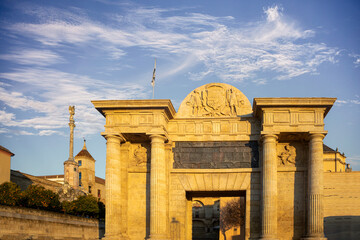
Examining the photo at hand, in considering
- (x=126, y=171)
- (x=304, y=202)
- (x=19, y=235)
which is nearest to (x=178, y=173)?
(x=126, y=171)

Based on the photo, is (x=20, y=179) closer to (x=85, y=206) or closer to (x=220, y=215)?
(x=85, y=206)

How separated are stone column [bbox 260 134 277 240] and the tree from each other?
114ft

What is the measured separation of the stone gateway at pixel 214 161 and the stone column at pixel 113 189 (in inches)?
2.2

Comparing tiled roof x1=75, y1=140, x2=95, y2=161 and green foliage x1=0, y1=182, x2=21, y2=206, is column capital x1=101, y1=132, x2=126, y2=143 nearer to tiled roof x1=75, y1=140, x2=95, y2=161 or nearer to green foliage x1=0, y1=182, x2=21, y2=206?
green foliage x1=0, y1=182, x2=21, y2=206

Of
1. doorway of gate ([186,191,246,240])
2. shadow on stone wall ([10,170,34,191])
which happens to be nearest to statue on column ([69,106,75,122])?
shadow on stone wall ([10,170,34,191])

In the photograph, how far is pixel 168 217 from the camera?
26.1m

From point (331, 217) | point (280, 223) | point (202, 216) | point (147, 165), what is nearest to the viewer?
point (280, 223)

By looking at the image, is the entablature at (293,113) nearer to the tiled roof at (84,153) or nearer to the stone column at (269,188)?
the stone column at (269,188)

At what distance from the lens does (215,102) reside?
88.6 ft

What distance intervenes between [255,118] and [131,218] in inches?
373

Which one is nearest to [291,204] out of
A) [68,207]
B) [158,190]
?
[158,190]

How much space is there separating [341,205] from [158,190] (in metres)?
17.2

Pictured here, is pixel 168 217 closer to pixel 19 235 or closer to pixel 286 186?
pixel 286 186

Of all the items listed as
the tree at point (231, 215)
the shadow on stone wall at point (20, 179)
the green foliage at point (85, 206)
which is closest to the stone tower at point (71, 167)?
the shadow on stone wall at point (20, 179)
